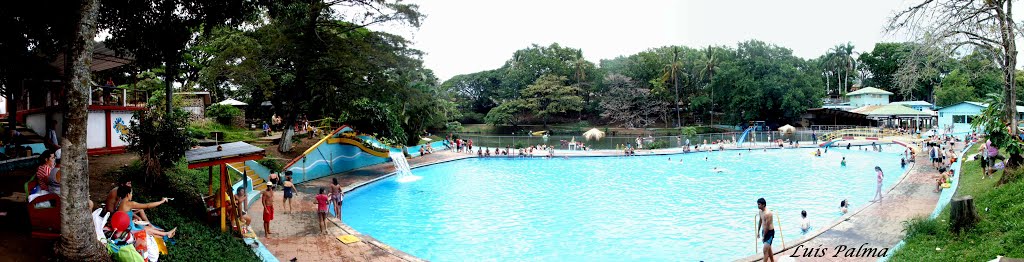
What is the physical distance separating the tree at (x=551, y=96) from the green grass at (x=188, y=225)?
4722 centimetres

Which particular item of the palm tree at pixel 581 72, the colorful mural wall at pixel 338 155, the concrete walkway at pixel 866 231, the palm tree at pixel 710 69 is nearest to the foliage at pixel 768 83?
the palm tree at pixel 710 69

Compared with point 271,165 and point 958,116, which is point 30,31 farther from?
point 958,116

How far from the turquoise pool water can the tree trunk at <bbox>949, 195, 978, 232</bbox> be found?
3.15 meters

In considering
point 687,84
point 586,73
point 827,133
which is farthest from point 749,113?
point 586,73

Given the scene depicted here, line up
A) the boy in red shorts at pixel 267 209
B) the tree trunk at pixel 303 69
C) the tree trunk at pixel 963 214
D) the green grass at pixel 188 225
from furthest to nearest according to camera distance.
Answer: the tree trunk at pixel 303 69, the boy in red shorts at pixel 267 209, the tree trunk at pixel 963 214, the green grass at pixel 188 225

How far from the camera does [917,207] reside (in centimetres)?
1354

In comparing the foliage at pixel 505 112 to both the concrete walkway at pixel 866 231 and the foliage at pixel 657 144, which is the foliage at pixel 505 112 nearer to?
the foliage at pixel 657 144

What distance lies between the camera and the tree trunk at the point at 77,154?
19.0 ft

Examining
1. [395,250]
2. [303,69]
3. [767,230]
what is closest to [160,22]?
[395,250]

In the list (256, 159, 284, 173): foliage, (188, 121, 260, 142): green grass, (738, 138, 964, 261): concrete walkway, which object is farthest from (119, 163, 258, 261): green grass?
(188, 121, 260, 142): green grass

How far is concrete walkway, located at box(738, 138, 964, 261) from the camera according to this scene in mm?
9664

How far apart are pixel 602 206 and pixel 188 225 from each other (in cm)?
1236

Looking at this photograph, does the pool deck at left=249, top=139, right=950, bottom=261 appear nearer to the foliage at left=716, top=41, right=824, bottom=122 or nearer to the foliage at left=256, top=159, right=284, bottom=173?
the foliage at left=256, top=159, right=284, bottom=173

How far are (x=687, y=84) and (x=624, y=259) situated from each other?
52248 millimetres
